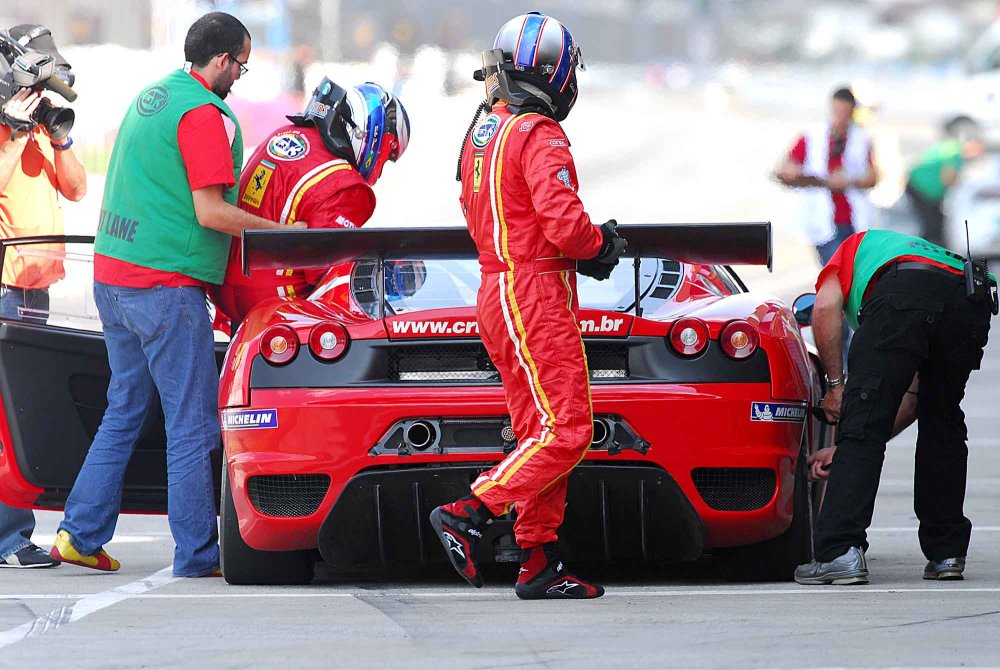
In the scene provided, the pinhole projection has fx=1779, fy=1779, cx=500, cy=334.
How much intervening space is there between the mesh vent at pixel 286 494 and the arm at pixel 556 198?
3.43ft

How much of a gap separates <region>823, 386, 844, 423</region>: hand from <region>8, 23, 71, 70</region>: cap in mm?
3247

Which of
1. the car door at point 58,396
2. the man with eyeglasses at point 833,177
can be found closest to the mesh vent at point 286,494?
→ the car door at point 58,396

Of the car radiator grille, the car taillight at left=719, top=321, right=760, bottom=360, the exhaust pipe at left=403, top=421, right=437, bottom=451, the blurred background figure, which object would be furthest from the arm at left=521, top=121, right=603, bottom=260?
the blurred background figure

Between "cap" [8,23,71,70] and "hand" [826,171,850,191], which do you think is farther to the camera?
"hand" [826,171,850,191]

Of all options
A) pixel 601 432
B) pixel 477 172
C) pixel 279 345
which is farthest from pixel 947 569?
pixel 279 345

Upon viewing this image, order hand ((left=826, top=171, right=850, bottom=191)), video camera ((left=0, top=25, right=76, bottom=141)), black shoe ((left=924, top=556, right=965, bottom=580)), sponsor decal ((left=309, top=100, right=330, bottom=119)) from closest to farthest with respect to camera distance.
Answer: black shoe ((left=924, top=556, right=965, bottom=580))
sponsor decal ((left=309, top=100, right=330, bottom=119))
video camera ((left=0, top=25, right=76, bottom=141))
hand ((left=826, top=171, right=850, bottom=191))

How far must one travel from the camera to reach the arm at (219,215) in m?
6.00

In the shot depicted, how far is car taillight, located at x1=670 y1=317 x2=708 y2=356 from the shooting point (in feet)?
17.3

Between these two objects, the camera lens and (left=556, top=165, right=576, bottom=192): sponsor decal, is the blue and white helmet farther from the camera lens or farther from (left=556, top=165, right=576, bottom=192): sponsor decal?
(left=556, top=165, right=576, bottom=192): sponsor decal

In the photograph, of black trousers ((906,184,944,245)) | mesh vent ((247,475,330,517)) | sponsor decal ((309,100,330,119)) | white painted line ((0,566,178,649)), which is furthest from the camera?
black trousers ((906,184,944,245))

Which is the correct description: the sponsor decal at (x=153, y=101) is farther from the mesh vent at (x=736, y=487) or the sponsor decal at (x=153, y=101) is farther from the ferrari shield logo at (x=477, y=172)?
the mesh vent at (x=736, y=487)

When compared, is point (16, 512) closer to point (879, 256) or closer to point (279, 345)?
point (279, 345)

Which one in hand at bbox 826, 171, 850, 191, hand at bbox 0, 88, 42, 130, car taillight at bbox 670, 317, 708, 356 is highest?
hand at bbox 0, 88, 42, 130

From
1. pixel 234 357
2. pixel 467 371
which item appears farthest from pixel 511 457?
pixel 234 357
